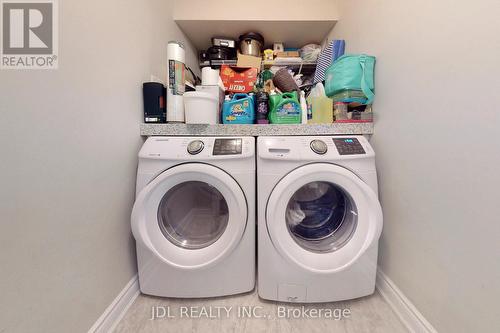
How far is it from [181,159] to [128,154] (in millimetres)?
278

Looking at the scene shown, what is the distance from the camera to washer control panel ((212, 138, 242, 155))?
2.86ft

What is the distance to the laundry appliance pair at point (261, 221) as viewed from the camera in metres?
0.83

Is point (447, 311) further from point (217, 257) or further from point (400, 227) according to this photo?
point (217, 257)

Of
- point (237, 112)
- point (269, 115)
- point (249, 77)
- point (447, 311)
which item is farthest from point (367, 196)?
point (249, 77)

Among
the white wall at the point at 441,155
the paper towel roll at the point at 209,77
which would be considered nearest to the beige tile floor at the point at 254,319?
the white wall at the point at 441,155

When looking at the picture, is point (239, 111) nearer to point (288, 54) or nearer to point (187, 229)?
point (187, 229)

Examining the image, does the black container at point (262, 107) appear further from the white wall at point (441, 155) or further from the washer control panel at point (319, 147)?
the white wall at point (441, 155)

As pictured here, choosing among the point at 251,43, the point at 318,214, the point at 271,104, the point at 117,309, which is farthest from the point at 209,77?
the point at 117,309

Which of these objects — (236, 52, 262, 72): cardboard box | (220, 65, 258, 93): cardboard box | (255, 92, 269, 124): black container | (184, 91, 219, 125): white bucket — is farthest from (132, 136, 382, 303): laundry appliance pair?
(236, 52, 262, 72): cardboard box

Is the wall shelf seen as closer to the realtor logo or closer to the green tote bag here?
the green tote bag

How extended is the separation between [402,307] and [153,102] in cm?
151

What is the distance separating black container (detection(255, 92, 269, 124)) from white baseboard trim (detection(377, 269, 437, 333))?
3.29ft

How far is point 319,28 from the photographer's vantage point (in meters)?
1.55

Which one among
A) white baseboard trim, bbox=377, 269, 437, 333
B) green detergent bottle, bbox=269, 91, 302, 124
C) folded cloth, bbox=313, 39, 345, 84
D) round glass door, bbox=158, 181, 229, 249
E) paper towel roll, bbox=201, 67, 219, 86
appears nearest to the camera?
white baseboard trim, bbox=377, 269, 437, 333
